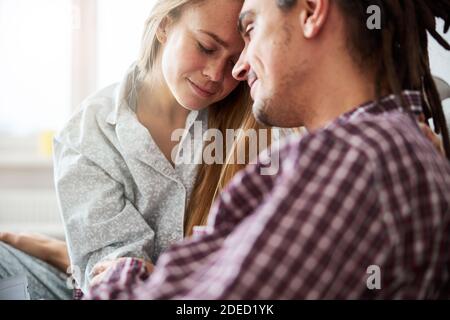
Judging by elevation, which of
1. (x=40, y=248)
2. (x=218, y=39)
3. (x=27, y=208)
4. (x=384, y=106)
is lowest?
(x=27, y=208)

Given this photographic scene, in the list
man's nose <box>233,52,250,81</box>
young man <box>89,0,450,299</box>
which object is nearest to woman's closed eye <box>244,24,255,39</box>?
man's nose <box>233,52,250,81</box>

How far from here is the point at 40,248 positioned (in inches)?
58.6

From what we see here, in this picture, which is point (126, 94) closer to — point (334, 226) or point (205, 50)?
point (205, 50)

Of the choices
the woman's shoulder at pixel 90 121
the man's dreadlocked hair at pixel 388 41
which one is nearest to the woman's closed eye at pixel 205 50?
the woman's shoulder at pixel 90 121

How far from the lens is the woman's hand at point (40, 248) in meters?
1.48

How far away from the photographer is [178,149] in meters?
1.28

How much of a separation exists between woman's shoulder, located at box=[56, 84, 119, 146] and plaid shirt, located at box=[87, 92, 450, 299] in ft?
2.09

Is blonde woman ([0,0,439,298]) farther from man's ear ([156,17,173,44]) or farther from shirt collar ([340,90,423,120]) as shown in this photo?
shirt collar ([340,90,423,120])

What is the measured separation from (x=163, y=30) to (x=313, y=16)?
0.55 metres

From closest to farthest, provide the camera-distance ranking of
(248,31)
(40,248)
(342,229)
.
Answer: (342,229) < (248,31) < (40,248)

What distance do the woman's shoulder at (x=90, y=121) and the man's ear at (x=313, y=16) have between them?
553 millimetres

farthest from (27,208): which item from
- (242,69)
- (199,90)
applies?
(242,69)
